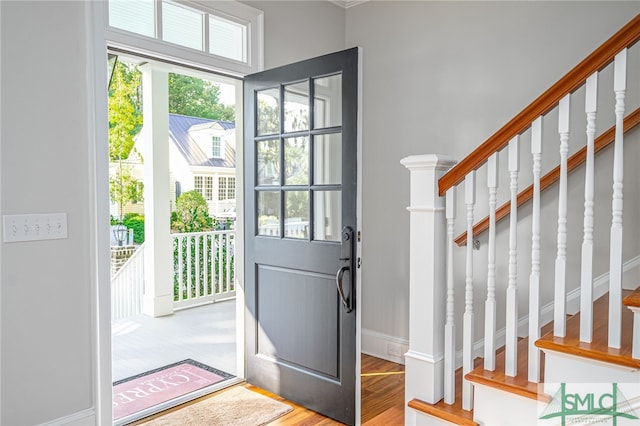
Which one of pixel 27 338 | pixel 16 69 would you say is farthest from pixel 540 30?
pixel 27 338

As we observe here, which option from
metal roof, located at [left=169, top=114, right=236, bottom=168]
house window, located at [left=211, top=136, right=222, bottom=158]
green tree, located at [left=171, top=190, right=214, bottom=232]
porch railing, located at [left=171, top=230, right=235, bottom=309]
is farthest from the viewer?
house window, located at [left=211, top=136, right=222, bottom=158]

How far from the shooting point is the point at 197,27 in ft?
9.11

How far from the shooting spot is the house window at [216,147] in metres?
11.9

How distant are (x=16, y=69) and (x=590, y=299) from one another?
99.9 inches

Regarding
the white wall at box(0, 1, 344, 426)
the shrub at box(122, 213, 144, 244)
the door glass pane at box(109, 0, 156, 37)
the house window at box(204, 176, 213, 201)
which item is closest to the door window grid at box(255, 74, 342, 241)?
the door glass pane at box(109, 0, 156, 37)

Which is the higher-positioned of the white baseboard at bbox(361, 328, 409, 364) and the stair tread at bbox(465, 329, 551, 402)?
the stair tread at bbox(465, 329, 551, 402)

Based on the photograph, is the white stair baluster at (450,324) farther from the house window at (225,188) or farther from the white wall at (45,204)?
the house window at (225,188)

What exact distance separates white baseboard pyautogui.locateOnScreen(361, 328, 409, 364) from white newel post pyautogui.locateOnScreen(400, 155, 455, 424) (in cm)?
140

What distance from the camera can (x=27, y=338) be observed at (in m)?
2.10

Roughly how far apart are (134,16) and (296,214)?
1397mm

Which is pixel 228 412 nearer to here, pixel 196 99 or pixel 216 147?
pixel 216 147

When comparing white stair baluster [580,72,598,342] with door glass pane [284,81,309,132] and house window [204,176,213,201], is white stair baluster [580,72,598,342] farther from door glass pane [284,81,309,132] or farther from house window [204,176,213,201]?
house window [204,176,213,201]

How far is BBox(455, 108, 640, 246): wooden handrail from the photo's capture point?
2395 mm

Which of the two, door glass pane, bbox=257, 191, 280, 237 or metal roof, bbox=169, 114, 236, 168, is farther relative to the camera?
metal roof, bbox=169, 114, 236, 168
